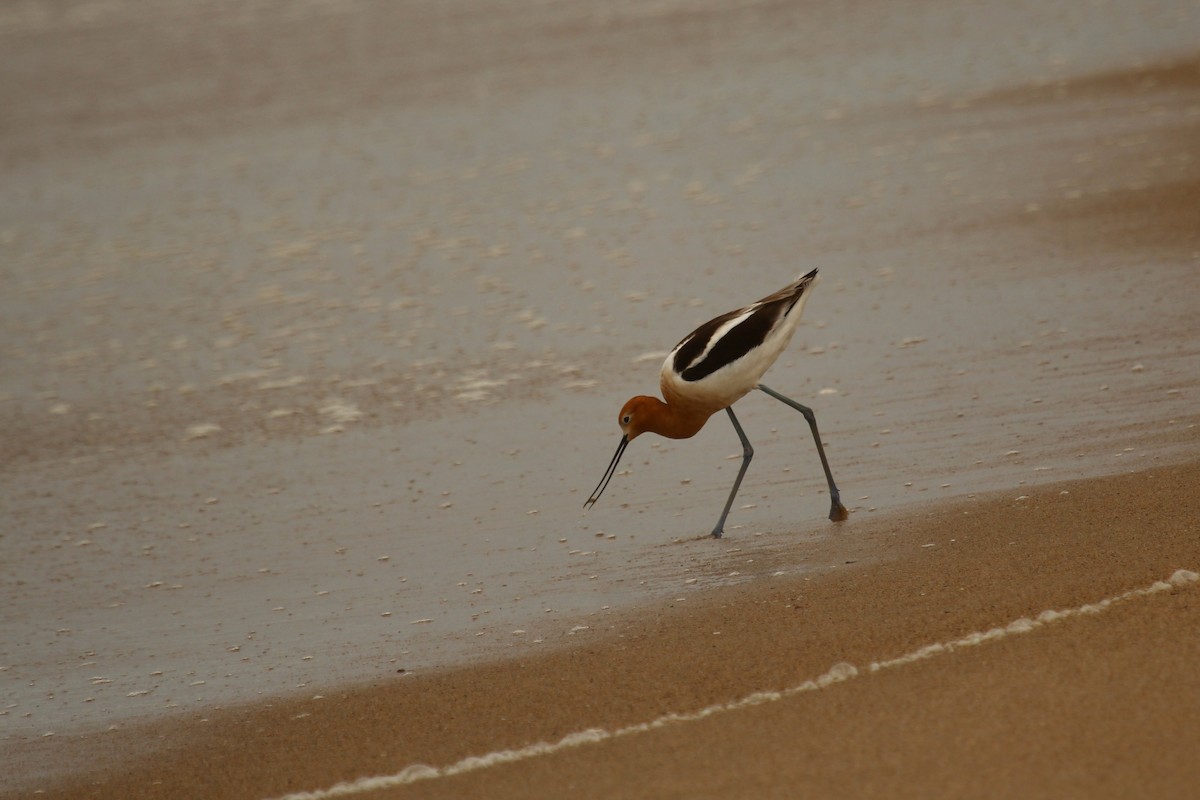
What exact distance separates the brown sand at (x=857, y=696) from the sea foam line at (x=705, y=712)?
0.14ft

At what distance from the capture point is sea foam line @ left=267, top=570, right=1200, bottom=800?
4.25 meters

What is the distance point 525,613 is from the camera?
217 inches

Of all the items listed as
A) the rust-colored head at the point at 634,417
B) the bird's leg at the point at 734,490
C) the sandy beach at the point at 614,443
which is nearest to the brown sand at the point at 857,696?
the sandy beach at the point at 614,443

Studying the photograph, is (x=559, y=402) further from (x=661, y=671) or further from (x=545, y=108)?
(x=545, y=108)

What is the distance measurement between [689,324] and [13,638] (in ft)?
13.9

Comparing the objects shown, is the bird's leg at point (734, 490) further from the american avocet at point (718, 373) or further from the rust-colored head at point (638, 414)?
the rust-colored head at point (638, 414)

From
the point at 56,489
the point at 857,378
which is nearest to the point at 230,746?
the point at 56,489

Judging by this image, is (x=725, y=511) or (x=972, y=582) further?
(x=725, y=511)

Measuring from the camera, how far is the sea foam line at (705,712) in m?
4.25

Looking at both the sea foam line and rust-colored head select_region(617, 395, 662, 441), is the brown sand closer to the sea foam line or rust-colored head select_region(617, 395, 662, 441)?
the sea foam line

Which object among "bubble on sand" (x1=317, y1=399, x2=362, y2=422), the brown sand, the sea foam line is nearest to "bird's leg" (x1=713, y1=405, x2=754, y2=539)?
the brown sand

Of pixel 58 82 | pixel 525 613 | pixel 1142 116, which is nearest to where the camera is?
pixel 525 613

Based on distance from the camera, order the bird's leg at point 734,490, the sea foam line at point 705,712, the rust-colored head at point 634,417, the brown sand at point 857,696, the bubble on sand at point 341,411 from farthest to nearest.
Result: the bubble on sand at point 341,411, the rust-colored head at point 634,417, the bird's leg at point 734,490, the sea foam line at point 705,712, the brown sand at point 857,696

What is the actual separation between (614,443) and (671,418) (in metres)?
1.05
